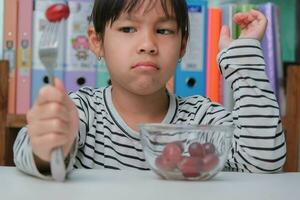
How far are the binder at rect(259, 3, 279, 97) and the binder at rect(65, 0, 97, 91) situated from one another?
0.53 metres

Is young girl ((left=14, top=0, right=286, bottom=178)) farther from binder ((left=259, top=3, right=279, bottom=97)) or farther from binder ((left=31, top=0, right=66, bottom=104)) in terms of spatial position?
binder ((left=259, top=3, right=279, bottom=97))

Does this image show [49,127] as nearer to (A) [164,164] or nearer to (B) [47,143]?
(B) [47,143]

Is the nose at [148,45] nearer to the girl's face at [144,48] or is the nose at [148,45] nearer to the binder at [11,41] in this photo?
the girl's face at [144,48]

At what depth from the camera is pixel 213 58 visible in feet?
5.12

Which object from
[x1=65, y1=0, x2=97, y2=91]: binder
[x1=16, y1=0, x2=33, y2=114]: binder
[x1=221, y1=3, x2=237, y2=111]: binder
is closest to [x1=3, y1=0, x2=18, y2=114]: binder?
[x1=16, y1=0, x2=33, y2=114]: binder

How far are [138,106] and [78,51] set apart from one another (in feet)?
1.72

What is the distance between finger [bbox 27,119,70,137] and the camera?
0.59m

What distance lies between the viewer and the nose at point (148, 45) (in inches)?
36.2

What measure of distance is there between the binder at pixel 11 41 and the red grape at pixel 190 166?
3.16 feet

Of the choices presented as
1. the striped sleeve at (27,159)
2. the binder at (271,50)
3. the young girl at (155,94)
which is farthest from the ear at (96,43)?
the binder at (271,50)

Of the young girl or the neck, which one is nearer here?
the young girl

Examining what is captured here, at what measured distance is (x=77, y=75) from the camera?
153 cm

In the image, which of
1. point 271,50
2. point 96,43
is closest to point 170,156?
point 96,43

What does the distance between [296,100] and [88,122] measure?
0.52 metres
